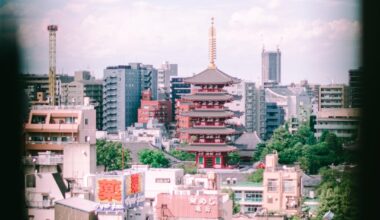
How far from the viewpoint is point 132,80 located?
10984 mm

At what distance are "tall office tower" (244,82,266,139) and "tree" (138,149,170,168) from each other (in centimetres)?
305

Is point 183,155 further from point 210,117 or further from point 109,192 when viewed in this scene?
point 109,192

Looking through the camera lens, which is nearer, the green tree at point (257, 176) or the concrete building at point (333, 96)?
the green tree at point (257, 176)

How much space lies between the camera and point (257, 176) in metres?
6.75

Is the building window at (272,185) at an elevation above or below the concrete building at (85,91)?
below

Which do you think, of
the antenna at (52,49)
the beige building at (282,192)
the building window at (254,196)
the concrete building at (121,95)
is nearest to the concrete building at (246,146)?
the concrete building at (121,95)

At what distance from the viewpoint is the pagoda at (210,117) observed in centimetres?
817

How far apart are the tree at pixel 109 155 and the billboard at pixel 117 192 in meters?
2.71

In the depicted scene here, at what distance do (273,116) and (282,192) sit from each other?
5782 millimetres

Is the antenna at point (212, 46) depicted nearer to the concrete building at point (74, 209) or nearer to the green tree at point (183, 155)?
the green tree at point (183, 155)

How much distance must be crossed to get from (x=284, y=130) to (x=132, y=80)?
9.09 ft

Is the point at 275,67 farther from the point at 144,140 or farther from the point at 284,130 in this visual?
the point at 144,140

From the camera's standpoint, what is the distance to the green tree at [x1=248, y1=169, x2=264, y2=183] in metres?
6.65
